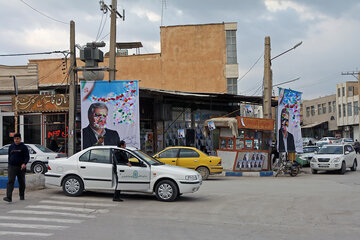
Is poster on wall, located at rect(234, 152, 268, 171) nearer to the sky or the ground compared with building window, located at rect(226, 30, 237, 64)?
nearer to the ground

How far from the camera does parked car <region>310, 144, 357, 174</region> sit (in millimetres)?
22922

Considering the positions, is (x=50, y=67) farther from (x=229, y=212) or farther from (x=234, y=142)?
(x=229, y=212)

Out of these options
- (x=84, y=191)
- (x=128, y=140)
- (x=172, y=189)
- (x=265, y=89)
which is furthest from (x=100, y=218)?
(x=265, y=89)

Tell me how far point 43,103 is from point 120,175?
1544 cm

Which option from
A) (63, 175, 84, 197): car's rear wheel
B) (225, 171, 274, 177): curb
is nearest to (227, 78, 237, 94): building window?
(225, 171, 274, 177): curb

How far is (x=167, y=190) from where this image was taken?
11.3 m

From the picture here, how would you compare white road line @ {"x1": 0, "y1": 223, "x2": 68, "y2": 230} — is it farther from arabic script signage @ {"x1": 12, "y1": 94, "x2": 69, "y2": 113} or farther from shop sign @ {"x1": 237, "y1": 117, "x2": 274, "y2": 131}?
arabic script signage @ {"x1": 12, "y1": 94, "x2": 69, "y2": 113}

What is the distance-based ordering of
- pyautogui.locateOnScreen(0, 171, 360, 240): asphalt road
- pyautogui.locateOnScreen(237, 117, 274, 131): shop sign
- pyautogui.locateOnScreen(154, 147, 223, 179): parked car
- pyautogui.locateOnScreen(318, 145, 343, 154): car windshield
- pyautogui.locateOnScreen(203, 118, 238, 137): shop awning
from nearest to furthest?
pyautogui.locateOnScreen(0, 171, 360, 240): asphalt road
pyautogui.locateOnScreen(154, 147, 223, 179): parked car
pyautogui.locateOnScreen(203, 118, 238, 137): shop awning
pyautogui.locateOnScreen(237, 117, 274, 131): shop sign
pyautogui.locateOnScreen(318, 145, 343, 154): car windshield

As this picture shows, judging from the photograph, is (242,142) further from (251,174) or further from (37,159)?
(37,159)

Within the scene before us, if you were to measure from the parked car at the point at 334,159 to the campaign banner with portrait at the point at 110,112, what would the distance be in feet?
35.1

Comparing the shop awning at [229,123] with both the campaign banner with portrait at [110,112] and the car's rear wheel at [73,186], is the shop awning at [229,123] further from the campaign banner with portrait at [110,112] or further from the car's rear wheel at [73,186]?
the car's rear wheel at [73,186]

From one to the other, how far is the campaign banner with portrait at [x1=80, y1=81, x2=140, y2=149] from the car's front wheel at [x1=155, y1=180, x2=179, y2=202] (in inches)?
352

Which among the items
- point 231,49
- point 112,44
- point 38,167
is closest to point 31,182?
point 38,167

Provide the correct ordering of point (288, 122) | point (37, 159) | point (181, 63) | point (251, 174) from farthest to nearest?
point (181, 63)
point (288, 122)
point (251, 174)
point (37, 159)
